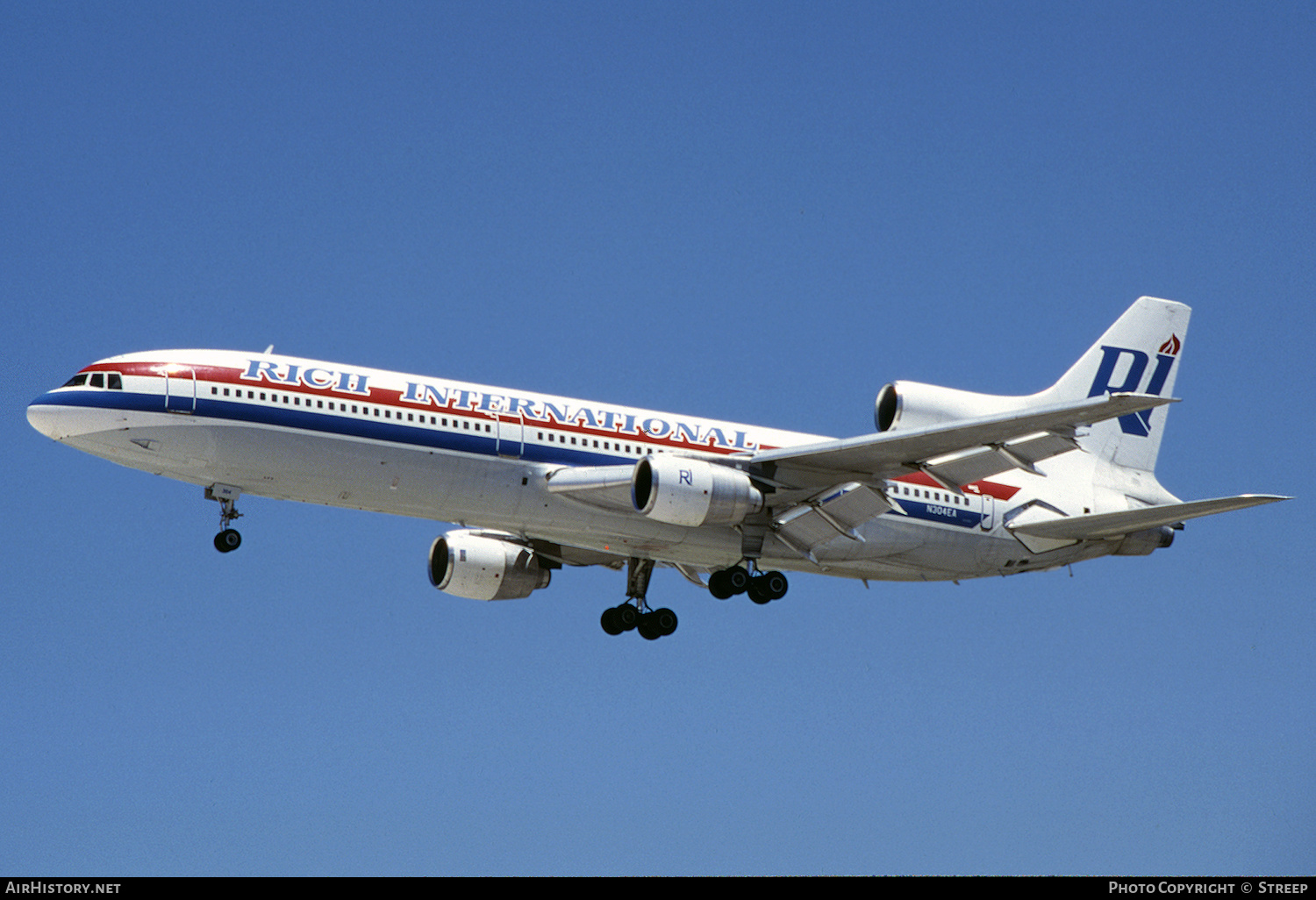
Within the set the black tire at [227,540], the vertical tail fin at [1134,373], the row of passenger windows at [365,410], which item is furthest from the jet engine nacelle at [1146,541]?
the black tire at [227,540]

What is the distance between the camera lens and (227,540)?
115ft

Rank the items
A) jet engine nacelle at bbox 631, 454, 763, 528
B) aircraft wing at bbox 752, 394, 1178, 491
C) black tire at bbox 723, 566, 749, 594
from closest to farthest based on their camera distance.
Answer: aircraft wing at bbox 752, 394, 1178, 491
jet engine nacelle at bbox 631, 454, 763, 528
black tire at bbox 723, 566, 749, 594

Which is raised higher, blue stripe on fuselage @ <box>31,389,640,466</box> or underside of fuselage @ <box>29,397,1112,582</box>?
blue stripe on fuselage @ <box>31,389,640,466</box>

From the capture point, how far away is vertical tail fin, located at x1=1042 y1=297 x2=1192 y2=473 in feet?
142

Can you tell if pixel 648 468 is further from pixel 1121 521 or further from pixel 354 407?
pixel 1121 521

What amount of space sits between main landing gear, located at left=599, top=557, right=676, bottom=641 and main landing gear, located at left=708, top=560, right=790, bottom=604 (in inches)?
146

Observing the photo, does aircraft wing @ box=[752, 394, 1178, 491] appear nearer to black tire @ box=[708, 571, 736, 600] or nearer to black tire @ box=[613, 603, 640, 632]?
black tire @ box=[708, 571, 736, 600]

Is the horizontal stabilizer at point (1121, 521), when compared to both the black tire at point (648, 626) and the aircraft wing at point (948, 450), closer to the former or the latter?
the aircraft wing at point (948, 450)

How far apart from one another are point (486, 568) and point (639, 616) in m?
4.45

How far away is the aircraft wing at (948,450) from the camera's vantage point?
32.9m

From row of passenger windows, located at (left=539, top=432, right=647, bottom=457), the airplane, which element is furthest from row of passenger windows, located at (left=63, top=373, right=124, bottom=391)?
row of passenger windows, located at (left=539, top=432, right=647, bottom=457)

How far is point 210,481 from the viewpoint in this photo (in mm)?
34438

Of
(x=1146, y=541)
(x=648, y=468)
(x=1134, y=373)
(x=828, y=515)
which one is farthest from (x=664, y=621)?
(x=1134, y=373)
